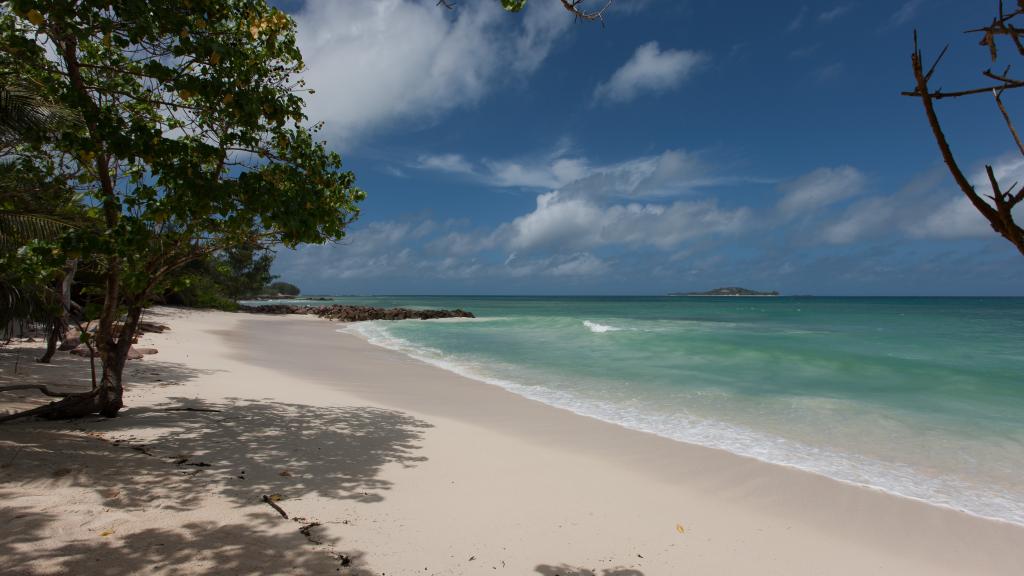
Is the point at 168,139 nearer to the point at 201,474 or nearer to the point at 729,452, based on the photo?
the point at 201,474

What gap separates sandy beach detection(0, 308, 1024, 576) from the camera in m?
3.38

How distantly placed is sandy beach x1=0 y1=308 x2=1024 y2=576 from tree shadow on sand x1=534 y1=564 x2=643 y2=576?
0.05ft

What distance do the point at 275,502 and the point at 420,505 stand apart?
3.90 ft

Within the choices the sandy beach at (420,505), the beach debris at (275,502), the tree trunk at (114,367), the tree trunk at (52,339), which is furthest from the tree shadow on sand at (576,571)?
the tree trunk at (52,339)

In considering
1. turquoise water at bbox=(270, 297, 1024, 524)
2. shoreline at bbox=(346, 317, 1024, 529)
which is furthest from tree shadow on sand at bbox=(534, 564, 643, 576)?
turquoise water at bbox=(270, 297, 1024, 524)

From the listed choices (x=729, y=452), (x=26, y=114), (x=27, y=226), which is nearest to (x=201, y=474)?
(x=27, y=226)

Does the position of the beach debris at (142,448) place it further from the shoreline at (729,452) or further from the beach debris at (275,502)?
the shoreline at (729,452)

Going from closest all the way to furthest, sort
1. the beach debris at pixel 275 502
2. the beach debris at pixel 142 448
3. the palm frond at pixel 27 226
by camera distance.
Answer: the beach debris at pixel 275 502, the beach debris at pixel 142 448, the palm frond at pixel 27 226

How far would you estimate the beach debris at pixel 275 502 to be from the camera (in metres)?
3.92

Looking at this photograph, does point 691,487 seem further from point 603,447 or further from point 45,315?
point 45,315

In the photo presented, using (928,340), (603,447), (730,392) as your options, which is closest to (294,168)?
(603,447)

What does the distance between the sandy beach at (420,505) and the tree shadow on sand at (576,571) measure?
0.05ft

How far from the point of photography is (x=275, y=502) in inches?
164

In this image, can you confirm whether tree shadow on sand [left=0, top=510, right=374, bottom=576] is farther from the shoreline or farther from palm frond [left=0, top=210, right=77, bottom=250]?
the shoreline
